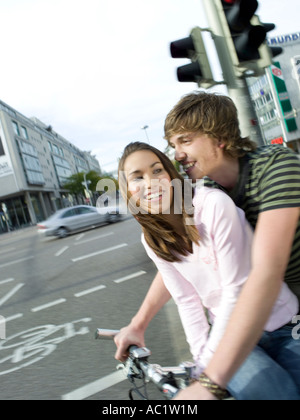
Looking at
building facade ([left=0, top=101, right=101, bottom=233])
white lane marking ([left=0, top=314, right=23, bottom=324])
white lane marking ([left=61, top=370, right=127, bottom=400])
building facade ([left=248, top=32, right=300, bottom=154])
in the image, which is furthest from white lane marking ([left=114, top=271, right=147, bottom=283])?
building facade ([left=248, top=32, right=300, bottom=154])

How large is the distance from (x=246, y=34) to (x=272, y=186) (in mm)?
2792

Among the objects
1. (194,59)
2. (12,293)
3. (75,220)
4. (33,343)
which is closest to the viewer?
(194,59)

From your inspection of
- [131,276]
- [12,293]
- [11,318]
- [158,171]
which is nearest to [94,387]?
[158,171]

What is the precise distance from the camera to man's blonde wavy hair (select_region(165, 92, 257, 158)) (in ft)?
4.73

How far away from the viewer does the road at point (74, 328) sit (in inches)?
122

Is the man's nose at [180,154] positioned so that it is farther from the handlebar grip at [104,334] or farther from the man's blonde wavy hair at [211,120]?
the handlebar grip at [104,334]

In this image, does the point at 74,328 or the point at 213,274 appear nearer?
the point at 213,274

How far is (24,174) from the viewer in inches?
2079

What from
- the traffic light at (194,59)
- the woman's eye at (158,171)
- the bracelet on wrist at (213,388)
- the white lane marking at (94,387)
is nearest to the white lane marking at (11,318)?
the white lane marking at (94,387)

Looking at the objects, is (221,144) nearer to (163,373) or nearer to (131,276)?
(163,373)

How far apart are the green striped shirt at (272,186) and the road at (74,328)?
1.87 meters

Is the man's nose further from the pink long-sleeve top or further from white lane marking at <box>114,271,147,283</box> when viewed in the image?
white lane marking at <box>114,271,147,283</box>
